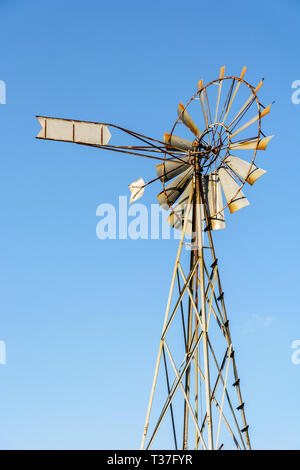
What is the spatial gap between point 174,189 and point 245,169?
68.5 inches

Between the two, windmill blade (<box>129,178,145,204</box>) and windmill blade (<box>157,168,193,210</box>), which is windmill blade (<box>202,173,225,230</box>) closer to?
windmill blade (<box>157,168,193,210</box>)

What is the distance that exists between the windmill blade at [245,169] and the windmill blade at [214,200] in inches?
19.8

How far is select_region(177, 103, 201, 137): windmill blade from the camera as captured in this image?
15.0 metres

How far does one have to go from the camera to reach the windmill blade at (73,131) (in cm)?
1362

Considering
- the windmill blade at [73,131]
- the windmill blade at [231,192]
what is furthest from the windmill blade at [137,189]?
the windmill blade at [231,192]

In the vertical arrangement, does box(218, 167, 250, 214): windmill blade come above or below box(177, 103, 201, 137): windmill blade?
below

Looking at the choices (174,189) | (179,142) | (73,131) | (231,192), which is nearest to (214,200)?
→ (231,192)

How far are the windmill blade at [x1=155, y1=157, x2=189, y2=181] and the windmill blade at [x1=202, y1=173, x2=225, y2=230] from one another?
575 mm

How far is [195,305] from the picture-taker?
1366 centimetres

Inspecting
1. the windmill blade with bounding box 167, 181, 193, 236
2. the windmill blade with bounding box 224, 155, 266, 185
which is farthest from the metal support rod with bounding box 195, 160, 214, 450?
the windmill blade with bounding box 224, 155, 266, 185
